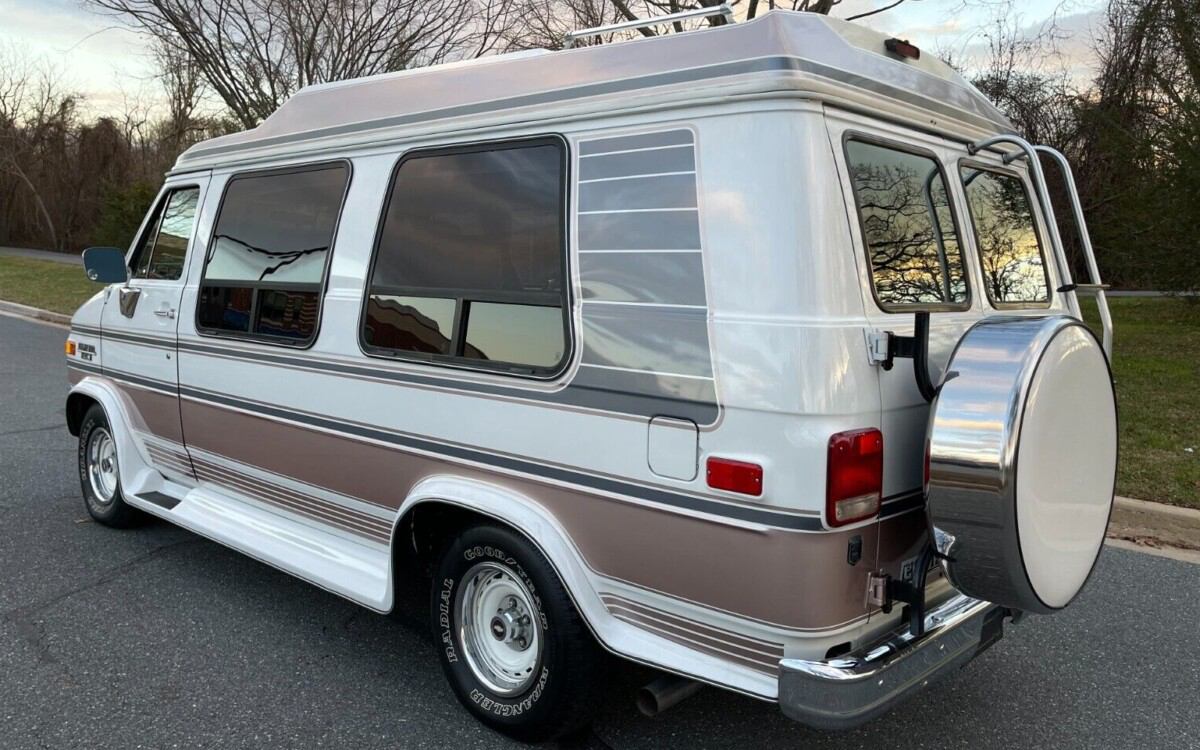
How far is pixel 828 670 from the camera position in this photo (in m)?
2.36

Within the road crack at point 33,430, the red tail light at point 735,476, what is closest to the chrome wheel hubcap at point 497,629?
the red tail light at point 735,476

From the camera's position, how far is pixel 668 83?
2.62m

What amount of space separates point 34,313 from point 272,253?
1475cm

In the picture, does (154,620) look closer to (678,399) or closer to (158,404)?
(158,404)

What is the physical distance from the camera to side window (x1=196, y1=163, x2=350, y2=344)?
3.79 meters

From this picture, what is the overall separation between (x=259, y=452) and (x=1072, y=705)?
372 cm

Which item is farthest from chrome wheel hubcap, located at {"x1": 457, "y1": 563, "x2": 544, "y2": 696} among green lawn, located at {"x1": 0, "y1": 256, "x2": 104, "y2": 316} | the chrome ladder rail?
green lawn, located at {"x1": 0, "y1": 256, "x2": 104, "y2": 316}

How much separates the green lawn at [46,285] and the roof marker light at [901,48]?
641 inches

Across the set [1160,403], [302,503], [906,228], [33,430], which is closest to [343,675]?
[302,503]

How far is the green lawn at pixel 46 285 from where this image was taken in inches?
661

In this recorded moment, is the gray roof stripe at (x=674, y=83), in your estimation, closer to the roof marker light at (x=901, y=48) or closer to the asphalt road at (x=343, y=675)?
the roof marker light at (x=901, y=48)

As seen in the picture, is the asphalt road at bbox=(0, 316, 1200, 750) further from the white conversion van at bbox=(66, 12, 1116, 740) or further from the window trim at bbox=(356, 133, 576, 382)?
the window trim at bbox=(356, 133, 576, 382)

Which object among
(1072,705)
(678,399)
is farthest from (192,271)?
(1072,705)

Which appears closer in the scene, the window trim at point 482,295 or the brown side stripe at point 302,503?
the window trim at point 482,295
